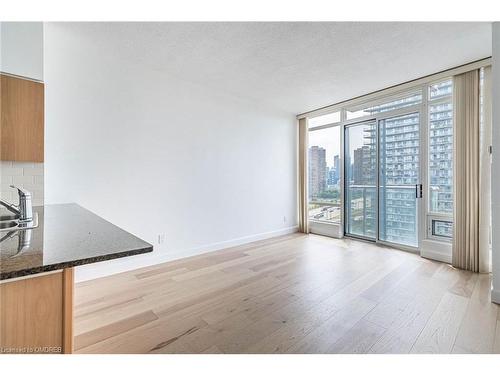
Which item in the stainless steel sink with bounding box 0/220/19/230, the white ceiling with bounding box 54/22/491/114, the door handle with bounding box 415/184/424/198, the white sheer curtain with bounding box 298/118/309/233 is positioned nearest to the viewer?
the stainless steel sink with bounding box 0/220/19/230

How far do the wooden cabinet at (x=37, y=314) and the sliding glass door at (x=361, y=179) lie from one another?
449cm

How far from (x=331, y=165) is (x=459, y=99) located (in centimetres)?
224

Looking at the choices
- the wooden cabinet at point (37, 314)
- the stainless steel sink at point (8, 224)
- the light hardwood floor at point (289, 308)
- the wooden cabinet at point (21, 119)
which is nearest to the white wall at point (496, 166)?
the light hardwood floor at point (289, 308)

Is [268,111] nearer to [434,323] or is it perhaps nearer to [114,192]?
[114,192]

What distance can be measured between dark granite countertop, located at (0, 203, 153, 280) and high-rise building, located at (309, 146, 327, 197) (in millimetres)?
4473

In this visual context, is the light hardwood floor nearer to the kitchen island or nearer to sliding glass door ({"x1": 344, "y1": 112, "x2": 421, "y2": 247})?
sliding glass door ({"x1": 344, "y1": 112, "x2": 421, "y2": 247})

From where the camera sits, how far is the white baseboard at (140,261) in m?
2.73

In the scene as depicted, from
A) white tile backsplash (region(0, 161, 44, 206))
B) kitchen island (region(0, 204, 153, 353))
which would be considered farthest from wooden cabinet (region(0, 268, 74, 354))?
white tile backsplash (region(0, 161, 44, 206))

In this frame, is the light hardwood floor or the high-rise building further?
the high-rise building

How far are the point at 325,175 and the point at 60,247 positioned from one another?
4.77 metres

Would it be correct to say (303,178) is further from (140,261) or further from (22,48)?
(22,48)

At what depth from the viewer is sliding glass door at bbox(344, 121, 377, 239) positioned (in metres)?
4.28

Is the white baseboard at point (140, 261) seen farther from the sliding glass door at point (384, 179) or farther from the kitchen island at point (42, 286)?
the sliding glass door at point (384, 179)
